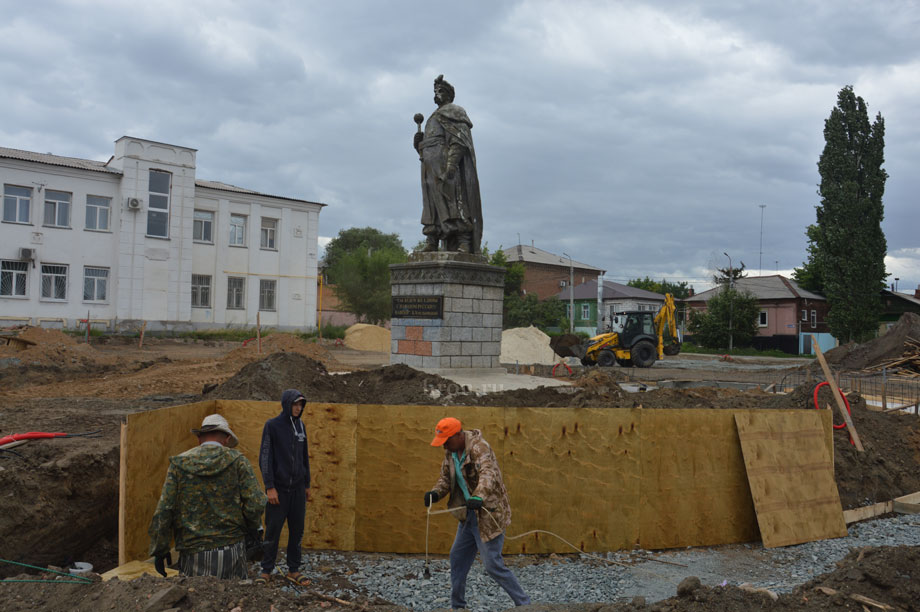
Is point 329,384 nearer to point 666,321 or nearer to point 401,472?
point 401,472

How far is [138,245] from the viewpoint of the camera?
34500 mm

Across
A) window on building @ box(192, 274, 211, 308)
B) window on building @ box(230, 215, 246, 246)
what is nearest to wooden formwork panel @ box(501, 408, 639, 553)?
window on building @ box(192, 274, 211, 308)

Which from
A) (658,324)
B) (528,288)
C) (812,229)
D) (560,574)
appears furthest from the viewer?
(528,288)

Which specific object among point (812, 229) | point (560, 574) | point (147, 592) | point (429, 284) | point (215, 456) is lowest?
point (560, 574)

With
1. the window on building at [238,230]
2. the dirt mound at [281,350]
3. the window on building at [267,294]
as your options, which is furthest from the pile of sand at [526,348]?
the window on building at [238,230]

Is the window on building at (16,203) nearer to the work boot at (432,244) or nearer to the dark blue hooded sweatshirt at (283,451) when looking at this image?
the work boot at (432,244)

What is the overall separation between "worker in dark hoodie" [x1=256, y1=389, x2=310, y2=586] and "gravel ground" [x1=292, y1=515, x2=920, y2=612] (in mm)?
718

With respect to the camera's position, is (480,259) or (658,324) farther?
(658,324)

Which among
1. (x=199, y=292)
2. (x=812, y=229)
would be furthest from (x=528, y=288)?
(x=199, y=292)

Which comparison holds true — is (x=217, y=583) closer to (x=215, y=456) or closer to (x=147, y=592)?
(x=147, y=592)

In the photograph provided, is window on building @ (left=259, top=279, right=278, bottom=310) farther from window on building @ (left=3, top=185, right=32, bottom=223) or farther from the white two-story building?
window on building @ (left=3, top=185, right=32, bottom=223)

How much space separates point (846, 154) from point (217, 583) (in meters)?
46.4

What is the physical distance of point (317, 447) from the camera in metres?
7.51

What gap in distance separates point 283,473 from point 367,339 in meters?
32.2
